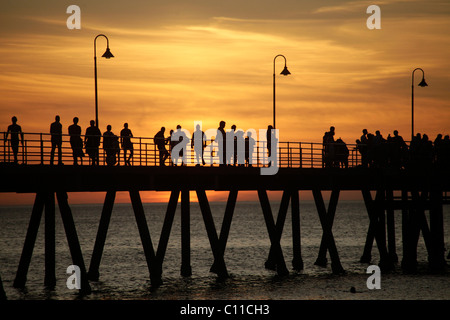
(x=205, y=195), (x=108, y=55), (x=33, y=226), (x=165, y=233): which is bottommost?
(x=165, y=233)

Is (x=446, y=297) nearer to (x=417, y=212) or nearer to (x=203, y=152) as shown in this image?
(x=417, y=212)

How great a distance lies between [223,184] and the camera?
2892 centimetres

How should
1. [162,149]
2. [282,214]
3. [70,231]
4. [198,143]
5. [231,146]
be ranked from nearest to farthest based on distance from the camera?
[70,231] → [198,143] → [162,149] → [231,146] → [282,214]

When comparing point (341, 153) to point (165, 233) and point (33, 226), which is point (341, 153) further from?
point (33, 226)

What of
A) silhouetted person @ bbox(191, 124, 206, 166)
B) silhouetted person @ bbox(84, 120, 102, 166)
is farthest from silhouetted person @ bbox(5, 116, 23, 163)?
silhouetted person @ bbox(191, 124, 206, 166)

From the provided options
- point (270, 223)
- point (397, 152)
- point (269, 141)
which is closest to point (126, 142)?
point (269, 141)

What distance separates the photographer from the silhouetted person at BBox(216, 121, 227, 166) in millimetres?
26625

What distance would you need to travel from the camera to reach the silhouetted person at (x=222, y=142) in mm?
26625

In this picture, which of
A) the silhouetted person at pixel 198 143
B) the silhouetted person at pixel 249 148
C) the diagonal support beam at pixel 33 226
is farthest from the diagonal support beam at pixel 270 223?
the diagonal support beam at pixel 33 226

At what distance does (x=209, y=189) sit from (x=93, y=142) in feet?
17.7

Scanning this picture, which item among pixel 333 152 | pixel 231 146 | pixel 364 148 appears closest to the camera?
pixel 231 146

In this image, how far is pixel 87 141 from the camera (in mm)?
25328

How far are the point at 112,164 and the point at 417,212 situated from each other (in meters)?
12.5
